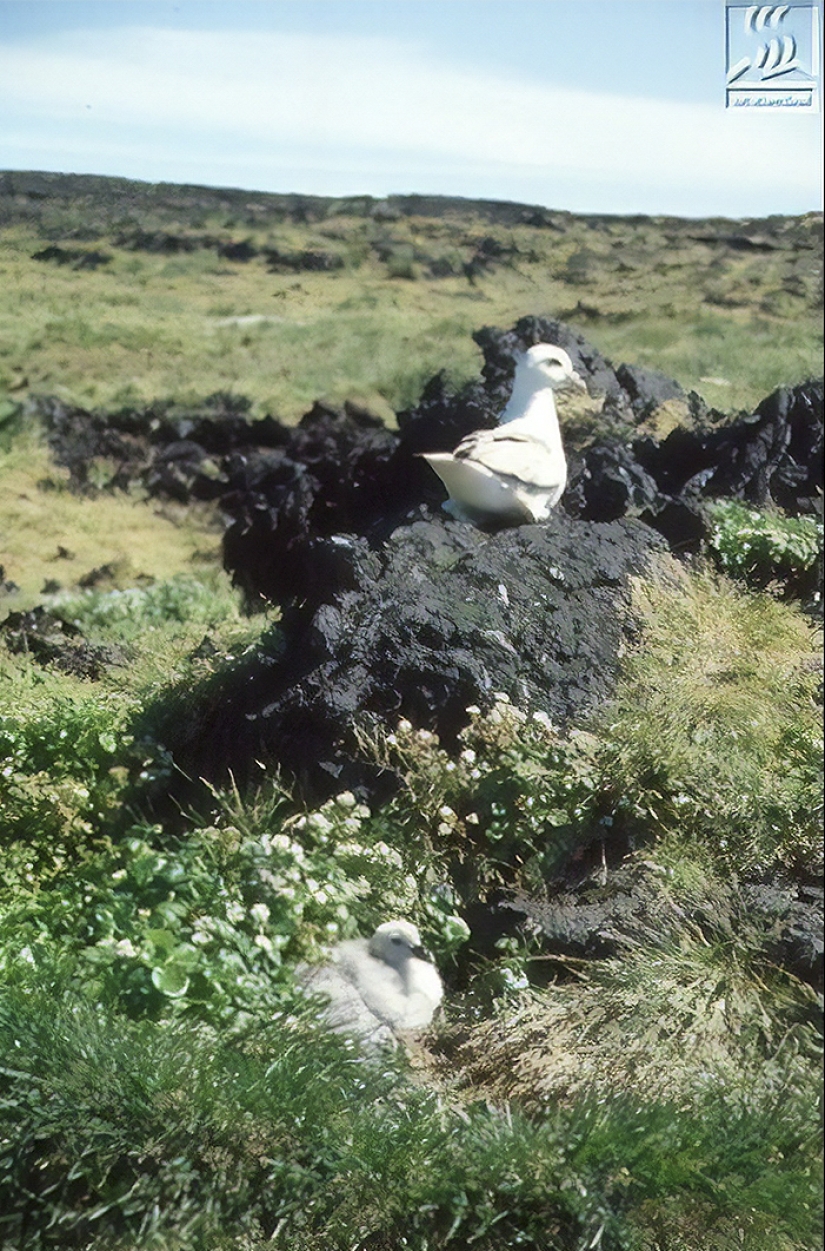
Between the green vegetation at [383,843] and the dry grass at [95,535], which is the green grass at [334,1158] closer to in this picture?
the green vegetation at [383,843]

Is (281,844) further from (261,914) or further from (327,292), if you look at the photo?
(327,292)

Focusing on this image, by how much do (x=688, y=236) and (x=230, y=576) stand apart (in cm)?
176

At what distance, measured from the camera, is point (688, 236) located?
412 centimetres

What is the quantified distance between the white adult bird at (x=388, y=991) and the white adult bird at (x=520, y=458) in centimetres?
129

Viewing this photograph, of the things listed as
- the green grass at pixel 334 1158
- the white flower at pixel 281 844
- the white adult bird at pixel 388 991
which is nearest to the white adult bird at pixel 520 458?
the white flower at pixel 281 844

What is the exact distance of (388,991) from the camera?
374 cm

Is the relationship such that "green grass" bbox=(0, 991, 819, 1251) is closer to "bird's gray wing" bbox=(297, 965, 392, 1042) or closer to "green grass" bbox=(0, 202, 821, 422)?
"bird's gray wing" bbox=(297, 965, 392, 1042)

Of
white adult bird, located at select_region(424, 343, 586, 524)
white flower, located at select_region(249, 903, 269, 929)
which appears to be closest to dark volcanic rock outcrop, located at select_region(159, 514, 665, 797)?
white adult bird, located at select_region(424, 343, 586, 524)

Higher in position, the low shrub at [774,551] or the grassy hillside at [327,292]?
the grassy hillside at [327,292]

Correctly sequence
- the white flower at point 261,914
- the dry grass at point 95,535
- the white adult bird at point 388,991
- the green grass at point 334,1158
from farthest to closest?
the dry grass at point 95,535 → the white flower at point 261,914 → the white adult bird at point 388,991 → the green grass at point 334,1158

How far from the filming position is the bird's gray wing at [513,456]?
4074mm

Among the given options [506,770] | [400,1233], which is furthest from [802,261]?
[400,1233]

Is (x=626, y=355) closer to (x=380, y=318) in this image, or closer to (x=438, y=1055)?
(x=380, y=318)

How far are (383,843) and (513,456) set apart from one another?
1.22 metres
